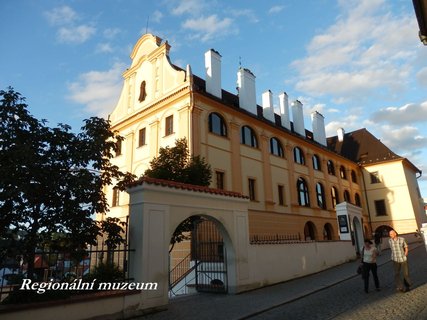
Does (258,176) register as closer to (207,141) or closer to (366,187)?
(207,141)

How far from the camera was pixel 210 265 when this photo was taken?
1216 centimetres

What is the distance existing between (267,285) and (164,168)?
5897 mm

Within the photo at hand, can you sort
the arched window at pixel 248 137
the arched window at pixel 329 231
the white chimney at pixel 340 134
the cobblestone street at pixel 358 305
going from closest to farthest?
the cobblestone street at pixel 358 305 → the arched window at pixel 248 137 → the arched window at pixel 329 231 → the white chimney at pixel 340 134

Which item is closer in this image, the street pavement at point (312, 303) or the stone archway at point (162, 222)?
the street pavement at point (312, 303)

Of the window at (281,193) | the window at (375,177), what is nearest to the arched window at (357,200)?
the window at (375,177)

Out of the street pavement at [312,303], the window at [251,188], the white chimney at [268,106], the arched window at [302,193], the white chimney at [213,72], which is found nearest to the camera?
the street pavement at [312,303]

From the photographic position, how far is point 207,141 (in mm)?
20609

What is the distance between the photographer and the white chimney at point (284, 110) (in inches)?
1155

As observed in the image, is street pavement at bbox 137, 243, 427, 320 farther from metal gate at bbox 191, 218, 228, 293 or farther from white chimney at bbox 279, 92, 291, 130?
white chimney at bbox 279, 92, 291, 130

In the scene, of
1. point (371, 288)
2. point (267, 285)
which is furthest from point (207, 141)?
point (371, 288)

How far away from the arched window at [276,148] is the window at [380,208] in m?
19.8

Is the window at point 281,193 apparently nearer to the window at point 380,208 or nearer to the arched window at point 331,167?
the arched window at point 331,167

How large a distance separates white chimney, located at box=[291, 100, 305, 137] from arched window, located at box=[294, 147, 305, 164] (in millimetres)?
2246

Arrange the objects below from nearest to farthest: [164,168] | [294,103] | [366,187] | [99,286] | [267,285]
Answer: [99,286]
[267,285]
[164,168]
[294,103]
[366,187]
